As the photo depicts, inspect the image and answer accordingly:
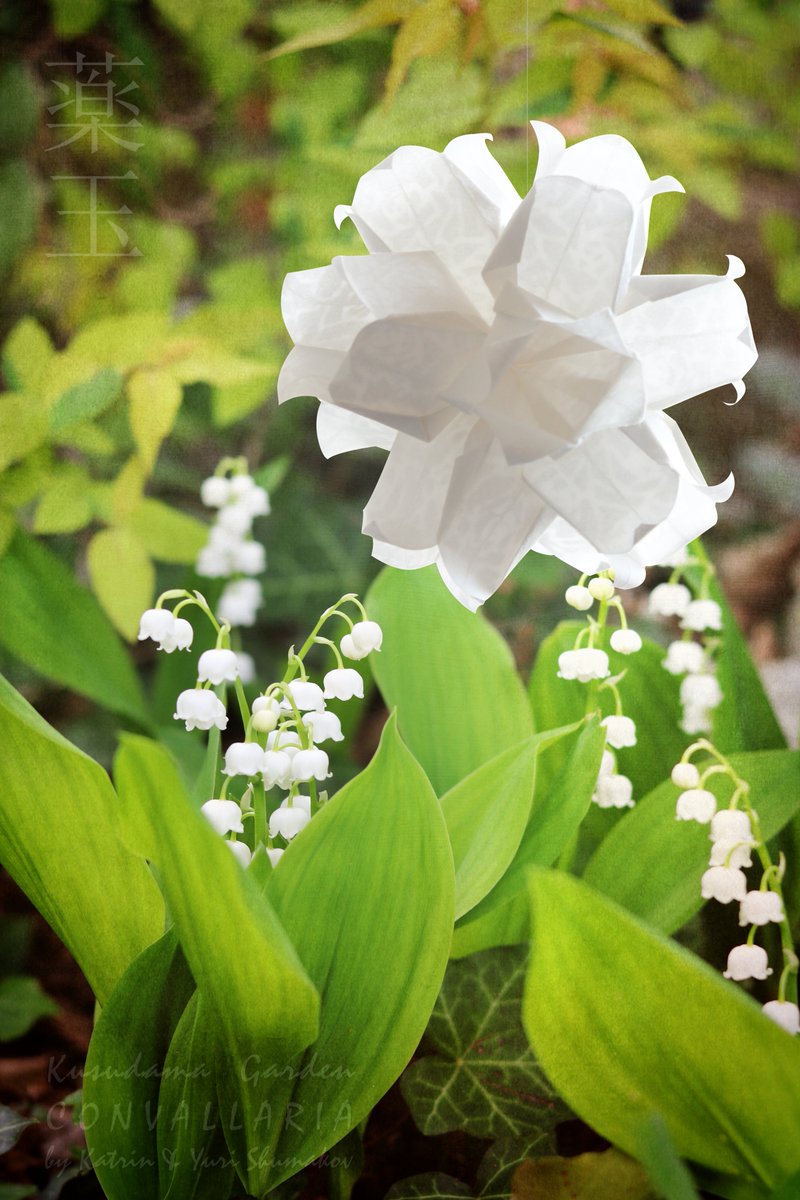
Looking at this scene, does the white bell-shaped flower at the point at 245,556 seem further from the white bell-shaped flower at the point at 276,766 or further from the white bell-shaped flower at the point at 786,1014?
the white bell-shaped flower at the point at 786,1014

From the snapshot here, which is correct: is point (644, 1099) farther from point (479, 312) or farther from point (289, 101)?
point (289, 101)

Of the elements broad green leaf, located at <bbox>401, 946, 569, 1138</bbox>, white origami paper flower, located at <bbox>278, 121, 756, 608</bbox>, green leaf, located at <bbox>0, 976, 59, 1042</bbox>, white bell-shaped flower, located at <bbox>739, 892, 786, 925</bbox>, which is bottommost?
green leaf, located at <bbox>0, 976, 59, 1042</bbox>

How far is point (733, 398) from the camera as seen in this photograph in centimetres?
85

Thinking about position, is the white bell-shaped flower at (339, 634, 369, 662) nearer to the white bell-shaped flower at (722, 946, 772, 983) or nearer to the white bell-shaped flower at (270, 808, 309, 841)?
the white bell-shaped flower at (270, 808, 309, 841)

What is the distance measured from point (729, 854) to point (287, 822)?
249mm

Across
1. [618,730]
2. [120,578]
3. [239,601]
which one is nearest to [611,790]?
[618,730]

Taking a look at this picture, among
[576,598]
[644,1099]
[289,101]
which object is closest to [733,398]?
[576,598]

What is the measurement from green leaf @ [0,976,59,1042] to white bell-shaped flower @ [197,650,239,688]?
36 centimetres

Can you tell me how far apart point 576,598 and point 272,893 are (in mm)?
250

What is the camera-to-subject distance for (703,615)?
65 cm

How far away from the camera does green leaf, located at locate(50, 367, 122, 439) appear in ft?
2.77

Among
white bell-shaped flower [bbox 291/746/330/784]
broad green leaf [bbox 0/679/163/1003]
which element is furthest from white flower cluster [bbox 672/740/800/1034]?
broad green leaf [bbox 0/679/163/1003]

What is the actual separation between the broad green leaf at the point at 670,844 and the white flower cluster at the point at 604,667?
0.02m

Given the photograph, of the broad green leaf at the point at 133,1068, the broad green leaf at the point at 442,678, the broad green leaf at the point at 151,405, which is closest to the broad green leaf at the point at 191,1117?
the broad green leaf at the point at 133,1068
